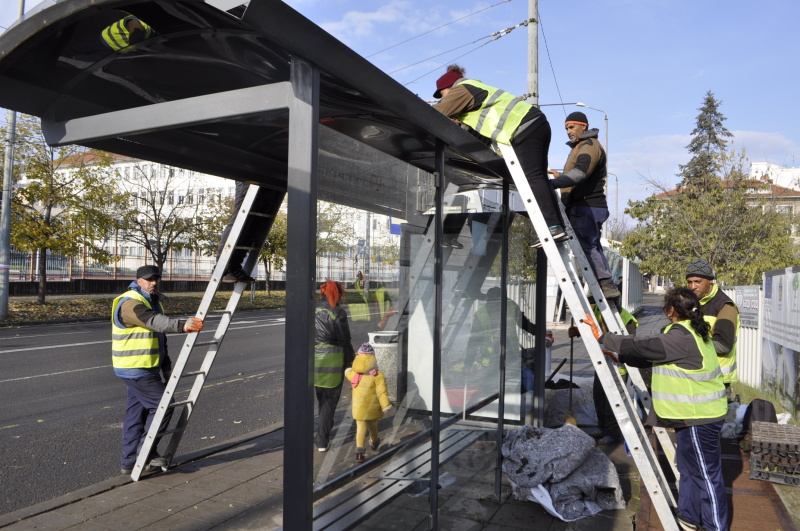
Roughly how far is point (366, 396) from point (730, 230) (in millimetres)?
15826

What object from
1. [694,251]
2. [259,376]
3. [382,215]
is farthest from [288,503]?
[694,251]

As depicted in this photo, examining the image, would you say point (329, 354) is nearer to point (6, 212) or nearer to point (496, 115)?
point (496, 115)

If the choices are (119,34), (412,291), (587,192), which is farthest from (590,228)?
(119,34)

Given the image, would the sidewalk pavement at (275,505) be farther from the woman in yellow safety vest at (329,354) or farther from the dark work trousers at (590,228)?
the dark work trousers at (590,228)

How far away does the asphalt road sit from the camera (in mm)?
5555

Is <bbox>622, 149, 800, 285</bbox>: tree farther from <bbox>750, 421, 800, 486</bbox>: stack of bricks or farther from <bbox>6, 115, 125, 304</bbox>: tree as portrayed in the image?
<bbox>6, 115, 125, 304</bbox>: tree

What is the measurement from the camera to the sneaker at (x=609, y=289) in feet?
15.1

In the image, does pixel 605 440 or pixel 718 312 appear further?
pixel 605 440

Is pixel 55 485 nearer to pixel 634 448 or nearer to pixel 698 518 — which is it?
pixel 634 448

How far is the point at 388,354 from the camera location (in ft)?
12.8

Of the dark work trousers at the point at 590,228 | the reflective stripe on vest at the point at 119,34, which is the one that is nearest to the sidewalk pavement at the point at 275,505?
the dark work trousers at the point at 590,228

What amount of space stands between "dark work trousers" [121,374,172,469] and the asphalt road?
0.44m

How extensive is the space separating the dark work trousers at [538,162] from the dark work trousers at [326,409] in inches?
64.7

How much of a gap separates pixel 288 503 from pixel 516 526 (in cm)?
238
